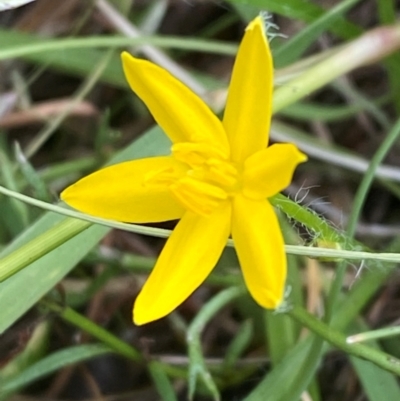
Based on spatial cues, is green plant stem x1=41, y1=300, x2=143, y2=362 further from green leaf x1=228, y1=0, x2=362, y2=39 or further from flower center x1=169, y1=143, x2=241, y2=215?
green leaf x1=228, y1=0, x2=362, y2=39

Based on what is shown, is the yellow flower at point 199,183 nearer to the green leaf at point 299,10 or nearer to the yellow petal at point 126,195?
the yellow petal at point 126,195

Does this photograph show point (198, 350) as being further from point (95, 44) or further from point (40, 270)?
point (95, 44)

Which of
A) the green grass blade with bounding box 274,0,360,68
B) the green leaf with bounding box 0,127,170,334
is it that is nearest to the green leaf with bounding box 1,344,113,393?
the green leaf with bounding box 0,127,170,334

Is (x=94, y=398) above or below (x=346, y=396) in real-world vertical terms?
above

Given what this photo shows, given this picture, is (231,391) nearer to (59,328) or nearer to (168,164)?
(59,328)

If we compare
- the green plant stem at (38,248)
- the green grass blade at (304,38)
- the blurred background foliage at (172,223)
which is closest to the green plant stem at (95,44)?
the blurred background foliage at (172,223)

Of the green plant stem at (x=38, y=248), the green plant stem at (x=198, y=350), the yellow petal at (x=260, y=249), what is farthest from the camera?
the green plant stem at (x=198, y=350)

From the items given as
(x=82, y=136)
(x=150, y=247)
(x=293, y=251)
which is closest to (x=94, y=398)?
(x=150, y=247)
